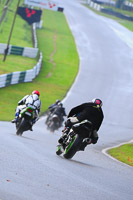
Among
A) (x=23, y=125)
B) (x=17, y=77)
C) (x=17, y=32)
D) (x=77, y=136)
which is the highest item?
(x=77, y=136)

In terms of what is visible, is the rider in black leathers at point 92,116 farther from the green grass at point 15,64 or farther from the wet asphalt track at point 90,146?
the green grass at point 15,64

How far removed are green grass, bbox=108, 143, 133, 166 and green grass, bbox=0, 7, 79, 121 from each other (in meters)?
6.54

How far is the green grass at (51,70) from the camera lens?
29312 mm

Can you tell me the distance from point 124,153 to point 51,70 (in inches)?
1070

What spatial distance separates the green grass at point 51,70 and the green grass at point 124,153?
21.4ft

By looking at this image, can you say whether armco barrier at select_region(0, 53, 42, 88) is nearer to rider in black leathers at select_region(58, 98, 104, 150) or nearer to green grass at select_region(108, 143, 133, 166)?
green grass at select_region(108, 143, 133, 166)

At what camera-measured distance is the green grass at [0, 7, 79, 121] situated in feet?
96.2

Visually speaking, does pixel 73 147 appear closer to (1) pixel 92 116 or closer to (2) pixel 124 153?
(1) pixel 92 116

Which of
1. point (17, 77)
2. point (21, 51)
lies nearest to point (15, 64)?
point (21, 51)

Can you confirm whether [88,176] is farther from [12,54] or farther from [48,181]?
[12,54]

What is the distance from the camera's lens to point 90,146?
63.8 feet

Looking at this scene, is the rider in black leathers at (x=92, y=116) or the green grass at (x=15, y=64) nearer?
the rider in black leathers at (x=92, y=116)

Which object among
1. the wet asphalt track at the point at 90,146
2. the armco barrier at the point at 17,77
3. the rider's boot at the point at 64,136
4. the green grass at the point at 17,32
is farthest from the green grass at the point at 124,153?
the green grass at the point at 17,32

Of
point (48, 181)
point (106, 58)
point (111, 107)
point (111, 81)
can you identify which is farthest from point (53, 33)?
point (48, 181)
